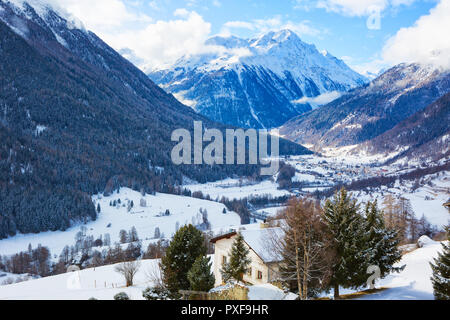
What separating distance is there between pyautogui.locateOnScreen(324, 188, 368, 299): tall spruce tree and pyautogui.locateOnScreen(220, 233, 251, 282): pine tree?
7440mm

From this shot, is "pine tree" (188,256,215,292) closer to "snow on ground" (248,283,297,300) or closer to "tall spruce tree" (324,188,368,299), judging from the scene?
"snow on ground" (248,283,297,300)

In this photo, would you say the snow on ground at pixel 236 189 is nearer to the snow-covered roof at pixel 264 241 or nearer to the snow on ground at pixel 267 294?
the snow-covered roof at pixel 264 241

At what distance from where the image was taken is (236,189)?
161125 millimetres

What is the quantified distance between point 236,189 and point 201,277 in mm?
138209

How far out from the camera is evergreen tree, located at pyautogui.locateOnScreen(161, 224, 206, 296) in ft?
84.2

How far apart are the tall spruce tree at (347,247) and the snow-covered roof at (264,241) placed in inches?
194

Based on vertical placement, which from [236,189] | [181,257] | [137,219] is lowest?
[181,257]

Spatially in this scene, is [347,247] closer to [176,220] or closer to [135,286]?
[135,286]

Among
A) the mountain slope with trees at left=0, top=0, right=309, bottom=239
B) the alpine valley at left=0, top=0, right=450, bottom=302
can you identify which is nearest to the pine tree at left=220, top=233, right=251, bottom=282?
the alpine valley at left=0, top=0, right=450, bottom=302

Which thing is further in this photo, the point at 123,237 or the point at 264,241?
the point at 123,237

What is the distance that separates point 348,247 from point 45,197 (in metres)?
109

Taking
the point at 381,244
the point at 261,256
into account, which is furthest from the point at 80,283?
the point at 381,244

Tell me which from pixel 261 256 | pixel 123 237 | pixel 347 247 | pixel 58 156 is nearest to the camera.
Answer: pixel 347 247
